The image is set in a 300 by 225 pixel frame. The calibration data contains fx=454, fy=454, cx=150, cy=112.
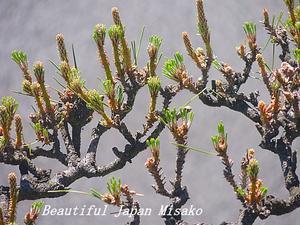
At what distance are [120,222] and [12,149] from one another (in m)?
0.89

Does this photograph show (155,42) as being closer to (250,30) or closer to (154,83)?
(154,83)

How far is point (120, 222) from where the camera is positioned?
2.11 meters

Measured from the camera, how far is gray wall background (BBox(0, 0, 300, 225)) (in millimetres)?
2111

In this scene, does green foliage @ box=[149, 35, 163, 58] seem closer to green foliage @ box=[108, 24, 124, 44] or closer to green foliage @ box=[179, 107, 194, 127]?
green foliage @ box=[108, 24, 124, 44]

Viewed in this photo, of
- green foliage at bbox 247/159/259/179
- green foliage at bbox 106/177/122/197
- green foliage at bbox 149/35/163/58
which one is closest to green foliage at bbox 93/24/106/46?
green foliage at bbox 149/35/163/58

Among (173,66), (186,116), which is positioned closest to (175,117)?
(186,116)

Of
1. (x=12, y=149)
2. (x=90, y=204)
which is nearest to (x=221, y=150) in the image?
(x=12, y=149)

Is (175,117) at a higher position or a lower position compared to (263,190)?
higher

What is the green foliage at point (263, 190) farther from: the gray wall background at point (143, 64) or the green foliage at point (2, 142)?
the gray wall background at point (143, 64)

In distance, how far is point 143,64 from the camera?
2.28 metres

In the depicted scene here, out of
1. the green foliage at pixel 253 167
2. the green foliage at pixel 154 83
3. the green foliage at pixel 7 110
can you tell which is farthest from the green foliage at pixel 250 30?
the green foliage at pixel 7 110

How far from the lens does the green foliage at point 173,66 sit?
125cm

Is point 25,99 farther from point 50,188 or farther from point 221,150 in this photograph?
point 221,150

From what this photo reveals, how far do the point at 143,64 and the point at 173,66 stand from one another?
39.5 inches
